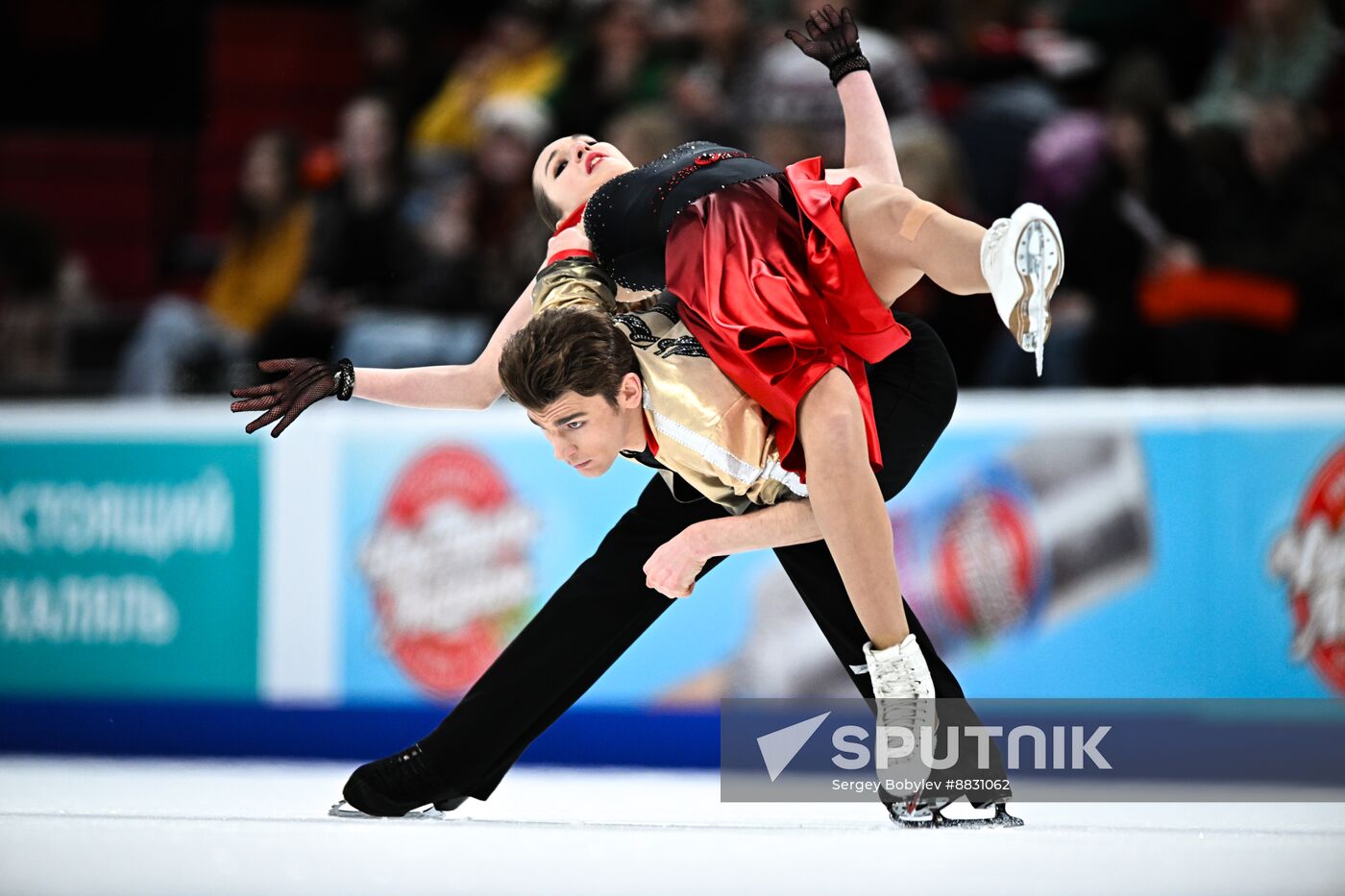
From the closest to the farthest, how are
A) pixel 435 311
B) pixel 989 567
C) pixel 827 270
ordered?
pixel 827 270 → pixel 989 567 → pixel 435 311

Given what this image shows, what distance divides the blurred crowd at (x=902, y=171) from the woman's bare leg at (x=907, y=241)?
2.34 m

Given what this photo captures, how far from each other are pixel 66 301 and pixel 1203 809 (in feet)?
16.0

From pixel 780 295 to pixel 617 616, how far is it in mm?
721

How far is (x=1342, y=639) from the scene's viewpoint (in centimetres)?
446

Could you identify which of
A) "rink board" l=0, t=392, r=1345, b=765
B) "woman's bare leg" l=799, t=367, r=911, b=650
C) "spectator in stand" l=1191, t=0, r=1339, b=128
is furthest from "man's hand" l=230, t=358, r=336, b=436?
"spectator in stand" l=1191, t=0, r=1339, b=128

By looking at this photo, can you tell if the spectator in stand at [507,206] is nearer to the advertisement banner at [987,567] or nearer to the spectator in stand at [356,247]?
the spectator in stand at [356,247]

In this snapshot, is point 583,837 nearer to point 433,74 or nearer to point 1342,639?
point 1342,639

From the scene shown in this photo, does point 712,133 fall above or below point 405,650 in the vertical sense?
above

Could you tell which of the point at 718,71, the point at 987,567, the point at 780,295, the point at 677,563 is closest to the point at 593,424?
the point at 677,563

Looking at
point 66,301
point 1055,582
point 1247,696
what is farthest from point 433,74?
point 1247,696

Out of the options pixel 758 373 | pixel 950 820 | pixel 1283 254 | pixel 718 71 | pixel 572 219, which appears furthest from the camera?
pixel 718 71

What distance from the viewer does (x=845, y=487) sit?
8.60ft

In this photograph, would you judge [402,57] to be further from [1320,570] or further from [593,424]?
[593,424]

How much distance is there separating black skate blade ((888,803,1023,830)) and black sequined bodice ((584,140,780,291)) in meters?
1.04
